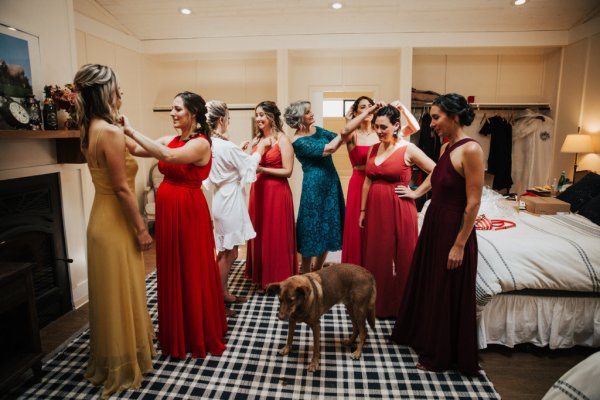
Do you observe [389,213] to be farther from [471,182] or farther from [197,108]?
[197,108]

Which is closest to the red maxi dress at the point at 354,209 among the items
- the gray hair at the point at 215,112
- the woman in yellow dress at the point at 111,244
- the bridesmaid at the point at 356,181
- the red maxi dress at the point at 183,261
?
the bridesmaid at the point at 356,181

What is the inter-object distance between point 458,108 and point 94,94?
186 centimetres

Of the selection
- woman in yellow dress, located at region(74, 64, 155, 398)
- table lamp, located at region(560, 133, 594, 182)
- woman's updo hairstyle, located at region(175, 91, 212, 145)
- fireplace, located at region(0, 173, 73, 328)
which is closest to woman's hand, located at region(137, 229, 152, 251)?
woman in yellow dress, located at region(74, 64, 155, 398)

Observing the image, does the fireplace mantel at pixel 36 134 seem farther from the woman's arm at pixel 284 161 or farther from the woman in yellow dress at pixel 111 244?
the woman's arm at pixel 284 161

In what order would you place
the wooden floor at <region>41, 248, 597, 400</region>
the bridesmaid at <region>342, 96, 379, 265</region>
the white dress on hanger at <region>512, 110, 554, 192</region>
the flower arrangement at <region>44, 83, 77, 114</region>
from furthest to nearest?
1. the white dress on hanger at <region>512, 110, 554, 192</region>
2. the bridesmaid at <region>342, 96, 379, 265</region>
3. the flower arrangement at <region>44, 83, 77, 114</region>
4. the wooden floor at <region>41, 248, 597, 400</region>

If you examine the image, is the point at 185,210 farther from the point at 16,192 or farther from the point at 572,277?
the point at 572,277

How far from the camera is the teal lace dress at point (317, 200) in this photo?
3.13m

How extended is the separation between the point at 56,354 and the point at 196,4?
155 inches

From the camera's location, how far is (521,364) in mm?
2295

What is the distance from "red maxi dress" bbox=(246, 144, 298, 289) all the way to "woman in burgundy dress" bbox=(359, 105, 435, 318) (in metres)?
→ 0.71

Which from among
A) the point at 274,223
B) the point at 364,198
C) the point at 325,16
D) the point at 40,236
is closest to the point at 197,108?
the point at 274,223

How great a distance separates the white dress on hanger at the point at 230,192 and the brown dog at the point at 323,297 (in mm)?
940

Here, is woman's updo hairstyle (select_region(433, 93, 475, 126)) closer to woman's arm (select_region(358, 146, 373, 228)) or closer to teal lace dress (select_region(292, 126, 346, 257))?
woman's arm (select_region(358, 146, 373, 228))

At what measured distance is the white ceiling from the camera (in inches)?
170
